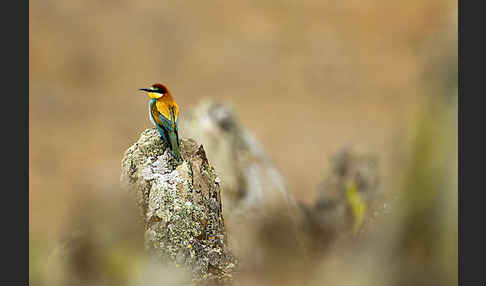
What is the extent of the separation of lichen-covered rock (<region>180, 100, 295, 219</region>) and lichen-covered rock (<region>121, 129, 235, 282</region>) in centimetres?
77

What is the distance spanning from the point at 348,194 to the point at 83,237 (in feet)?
7.00

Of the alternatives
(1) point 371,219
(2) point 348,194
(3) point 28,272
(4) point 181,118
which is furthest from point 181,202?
(2) point 348,194

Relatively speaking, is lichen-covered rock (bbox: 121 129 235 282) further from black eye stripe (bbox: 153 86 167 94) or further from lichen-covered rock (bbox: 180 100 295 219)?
lichen-covered rock (bbox: 180 100 295 219)

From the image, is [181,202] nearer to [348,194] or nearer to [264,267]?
[264,267]

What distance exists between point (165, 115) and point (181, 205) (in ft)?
1.03

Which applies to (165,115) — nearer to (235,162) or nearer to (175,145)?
(175,145)

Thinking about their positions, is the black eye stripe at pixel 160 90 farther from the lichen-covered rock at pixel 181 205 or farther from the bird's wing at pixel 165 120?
the lichen-covered rock at pixel 181 205

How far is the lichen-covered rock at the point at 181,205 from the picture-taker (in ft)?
6.00

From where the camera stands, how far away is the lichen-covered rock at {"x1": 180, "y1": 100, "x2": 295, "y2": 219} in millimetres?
2836

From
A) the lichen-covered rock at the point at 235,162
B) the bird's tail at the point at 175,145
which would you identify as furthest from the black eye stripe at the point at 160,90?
the lichen-covered rock at the point at 235,162

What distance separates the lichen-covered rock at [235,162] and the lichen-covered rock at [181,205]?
30.5 inches

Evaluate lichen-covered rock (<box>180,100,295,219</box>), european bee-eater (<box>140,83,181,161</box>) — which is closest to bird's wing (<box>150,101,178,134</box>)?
european bee-eater (<box>140,83,181,161</box>)

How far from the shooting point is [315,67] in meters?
8.39

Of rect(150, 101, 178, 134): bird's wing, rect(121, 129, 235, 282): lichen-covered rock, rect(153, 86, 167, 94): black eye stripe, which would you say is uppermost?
rect(153, 86, 167, 94): black eye stripe
